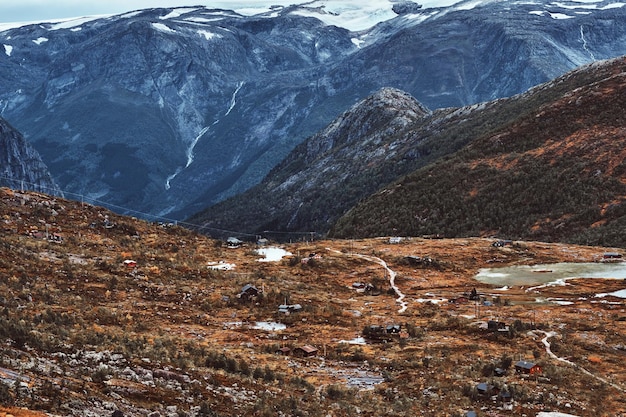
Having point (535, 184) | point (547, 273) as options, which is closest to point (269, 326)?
point (547, 273)

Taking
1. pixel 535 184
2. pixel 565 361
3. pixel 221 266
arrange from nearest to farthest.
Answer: pixel 565 361 → pixel 221 266 → pixel 535 184

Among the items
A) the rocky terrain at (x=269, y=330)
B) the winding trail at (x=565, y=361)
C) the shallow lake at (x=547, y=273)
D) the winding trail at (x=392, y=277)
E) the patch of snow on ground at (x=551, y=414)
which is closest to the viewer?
the rocky terrain at (x=269, y=330)

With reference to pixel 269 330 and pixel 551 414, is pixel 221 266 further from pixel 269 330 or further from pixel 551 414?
pixel 551 414

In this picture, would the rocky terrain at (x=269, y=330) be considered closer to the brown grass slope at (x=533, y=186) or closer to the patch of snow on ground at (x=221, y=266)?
the patch of snow on ground at (x=221, y=266)

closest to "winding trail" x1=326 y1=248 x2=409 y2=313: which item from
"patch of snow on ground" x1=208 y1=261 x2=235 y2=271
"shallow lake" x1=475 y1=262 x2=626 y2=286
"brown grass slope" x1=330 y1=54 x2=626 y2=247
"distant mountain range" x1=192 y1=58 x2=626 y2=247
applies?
"shallow lake" x1=475 y1=262 x2=626 y2=286

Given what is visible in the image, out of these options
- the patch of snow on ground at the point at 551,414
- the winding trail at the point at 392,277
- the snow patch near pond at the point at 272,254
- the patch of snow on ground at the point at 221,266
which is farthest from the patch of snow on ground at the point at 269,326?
the snow patch near pond at the point at 272,254

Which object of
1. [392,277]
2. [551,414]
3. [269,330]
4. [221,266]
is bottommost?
[392,277]

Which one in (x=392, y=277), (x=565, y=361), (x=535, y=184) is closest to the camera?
(x=565, y=361)

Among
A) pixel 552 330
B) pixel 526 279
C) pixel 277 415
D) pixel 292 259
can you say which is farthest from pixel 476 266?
pixel 277 415
